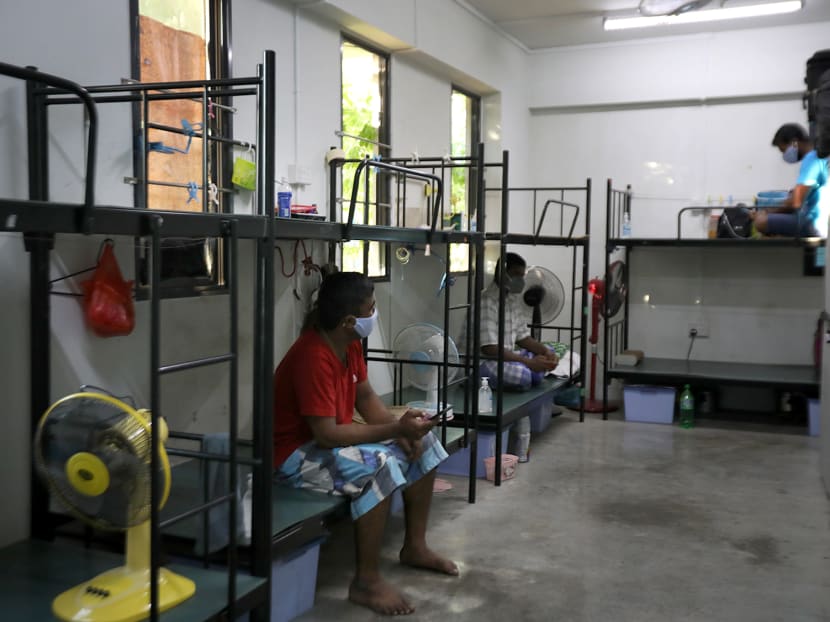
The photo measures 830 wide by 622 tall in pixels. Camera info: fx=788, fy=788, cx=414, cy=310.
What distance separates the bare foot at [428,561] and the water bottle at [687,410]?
12.2 ft

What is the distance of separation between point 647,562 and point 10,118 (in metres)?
3.31

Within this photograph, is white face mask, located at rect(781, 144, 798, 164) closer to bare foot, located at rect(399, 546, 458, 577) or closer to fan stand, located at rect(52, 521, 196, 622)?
bare foot, located at rect(399, 546, 458, 577)

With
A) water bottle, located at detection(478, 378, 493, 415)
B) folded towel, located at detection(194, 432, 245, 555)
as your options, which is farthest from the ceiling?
folded towel, located at detection(194, 432, 245, 555)

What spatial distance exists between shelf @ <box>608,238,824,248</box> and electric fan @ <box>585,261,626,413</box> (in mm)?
226

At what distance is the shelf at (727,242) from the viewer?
6.42 metres

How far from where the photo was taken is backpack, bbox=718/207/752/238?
6766 mm

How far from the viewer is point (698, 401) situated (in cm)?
725

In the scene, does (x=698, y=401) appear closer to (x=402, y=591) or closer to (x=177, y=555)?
(x=402, y=591)

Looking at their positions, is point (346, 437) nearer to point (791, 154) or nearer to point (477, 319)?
point (477, 319)

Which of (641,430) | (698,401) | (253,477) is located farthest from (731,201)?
(253,477)

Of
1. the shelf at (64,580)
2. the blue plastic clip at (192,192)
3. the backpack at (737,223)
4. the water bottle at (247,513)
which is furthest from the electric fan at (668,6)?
the shelf at (64,580)

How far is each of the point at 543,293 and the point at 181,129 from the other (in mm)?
3845

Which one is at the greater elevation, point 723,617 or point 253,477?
point 253,477

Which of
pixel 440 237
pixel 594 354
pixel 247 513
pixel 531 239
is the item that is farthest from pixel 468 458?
pixel 594 354
